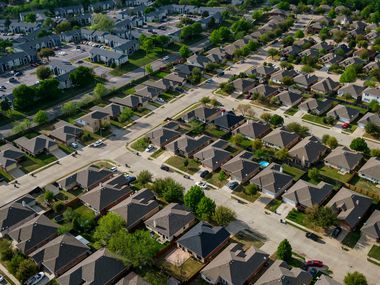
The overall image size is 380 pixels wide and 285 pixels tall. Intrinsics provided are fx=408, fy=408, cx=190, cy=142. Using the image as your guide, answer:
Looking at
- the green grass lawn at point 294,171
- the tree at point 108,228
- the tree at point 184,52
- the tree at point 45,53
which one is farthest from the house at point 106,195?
the tree at point 45,53

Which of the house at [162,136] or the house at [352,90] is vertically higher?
the house at [352,90]

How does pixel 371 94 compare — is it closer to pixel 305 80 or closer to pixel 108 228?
pixel 305 80

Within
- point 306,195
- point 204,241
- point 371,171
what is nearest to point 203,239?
point 204,241

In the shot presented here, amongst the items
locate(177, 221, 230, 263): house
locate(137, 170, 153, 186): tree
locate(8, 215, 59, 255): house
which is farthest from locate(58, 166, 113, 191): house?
locate(177, 221, 230, 263): house

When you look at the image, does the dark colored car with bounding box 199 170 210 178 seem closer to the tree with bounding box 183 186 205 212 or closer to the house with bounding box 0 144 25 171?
the tree with bounding box 183 186 205 212

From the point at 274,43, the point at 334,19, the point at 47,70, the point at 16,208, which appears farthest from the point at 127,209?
the point at 334,19

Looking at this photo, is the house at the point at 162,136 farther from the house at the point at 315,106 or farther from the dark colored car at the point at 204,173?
the house at the point at 315,106
